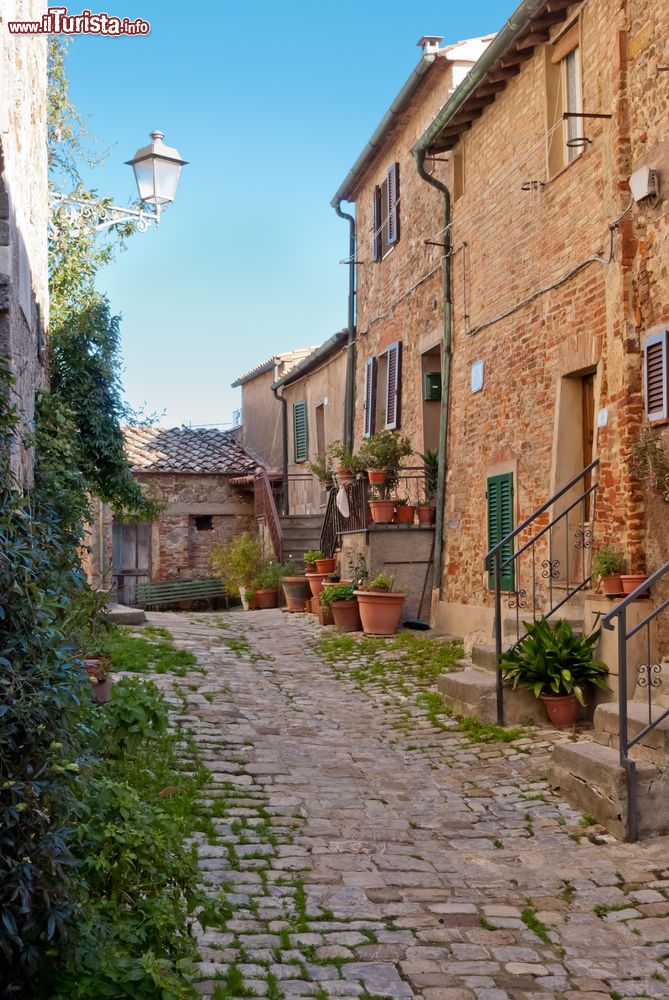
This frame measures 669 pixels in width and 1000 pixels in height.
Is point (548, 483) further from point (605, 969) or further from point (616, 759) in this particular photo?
point (605, 969)

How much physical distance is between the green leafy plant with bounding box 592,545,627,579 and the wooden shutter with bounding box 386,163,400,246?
26.6 feet

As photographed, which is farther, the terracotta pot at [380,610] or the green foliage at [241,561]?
the green foliage at [241,561]

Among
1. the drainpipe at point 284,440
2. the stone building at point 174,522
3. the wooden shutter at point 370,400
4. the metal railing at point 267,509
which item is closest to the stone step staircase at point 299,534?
the metal railing at point 267,509

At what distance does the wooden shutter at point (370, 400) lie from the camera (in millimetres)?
15453

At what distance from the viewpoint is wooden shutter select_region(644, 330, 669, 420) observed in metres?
7.26

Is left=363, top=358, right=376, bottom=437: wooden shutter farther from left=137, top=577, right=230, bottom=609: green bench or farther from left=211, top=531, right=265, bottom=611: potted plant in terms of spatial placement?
left=137, top=577, right=230, bottom=609: green bench

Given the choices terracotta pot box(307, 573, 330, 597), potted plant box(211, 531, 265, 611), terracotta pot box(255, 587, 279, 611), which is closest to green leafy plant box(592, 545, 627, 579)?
terracotta pot box(307, 573, 330, 597)

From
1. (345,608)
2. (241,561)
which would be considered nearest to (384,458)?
(345,608)

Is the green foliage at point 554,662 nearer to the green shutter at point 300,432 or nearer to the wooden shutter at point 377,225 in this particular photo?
the wooden shutter at point 377,225

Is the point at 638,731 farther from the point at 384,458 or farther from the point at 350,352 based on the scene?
the point at 350,352

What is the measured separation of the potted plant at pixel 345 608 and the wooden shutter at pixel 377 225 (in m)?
5.63

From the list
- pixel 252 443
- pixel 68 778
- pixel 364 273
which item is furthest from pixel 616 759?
pixel 252 443

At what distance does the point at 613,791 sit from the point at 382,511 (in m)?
7.62

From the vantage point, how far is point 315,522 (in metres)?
18.7
